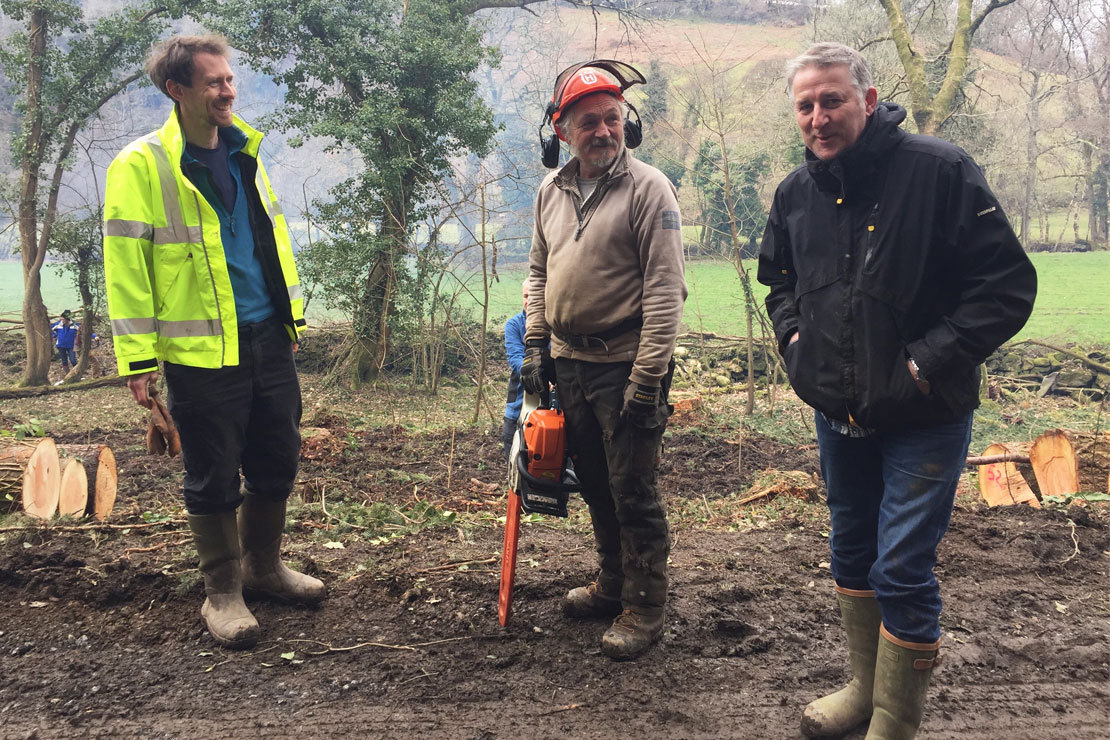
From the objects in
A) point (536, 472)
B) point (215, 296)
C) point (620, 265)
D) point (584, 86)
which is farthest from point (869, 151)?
point (215, 296)

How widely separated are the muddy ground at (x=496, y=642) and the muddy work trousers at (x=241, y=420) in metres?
0.61

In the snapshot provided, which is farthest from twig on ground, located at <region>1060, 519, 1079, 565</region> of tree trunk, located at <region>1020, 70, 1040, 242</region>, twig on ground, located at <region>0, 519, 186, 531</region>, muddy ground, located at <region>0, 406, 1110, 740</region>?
tree trunk, located at <region>1020, 70, 1040, 242</region>

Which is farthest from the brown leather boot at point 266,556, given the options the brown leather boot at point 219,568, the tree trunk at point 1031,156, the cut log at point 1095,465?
the tree trunk at point 1031,156

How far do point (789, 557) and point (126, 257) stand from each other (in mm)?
3552

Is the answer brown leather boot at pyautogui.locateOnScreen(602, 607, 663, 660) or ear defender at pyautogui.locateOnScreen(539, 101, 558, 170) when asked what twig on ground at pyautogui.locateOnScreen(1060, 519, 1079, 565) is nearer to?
brown leather boot at pyautogui.locateOnScreen(602, 607, 663, 660)

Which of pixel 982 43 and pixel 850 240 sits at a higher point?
pixel 982 43

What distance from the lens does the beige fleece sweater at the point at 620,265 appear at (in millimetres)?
3016

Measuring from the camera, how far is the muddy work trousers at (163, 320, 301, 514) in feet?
10.5

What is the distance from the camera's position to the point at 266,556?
3621mm

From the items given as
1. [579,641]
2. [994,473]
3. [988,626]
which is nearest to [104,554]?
[579,641]

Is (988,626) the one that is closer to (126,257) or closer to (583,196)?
(583,196)

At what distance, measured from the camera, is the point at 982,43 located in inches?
1019

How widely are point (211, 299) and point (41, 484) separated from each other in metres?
3.07

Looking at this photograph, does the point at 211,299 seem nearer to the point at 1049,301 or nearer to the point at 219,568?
the point at 219,568
